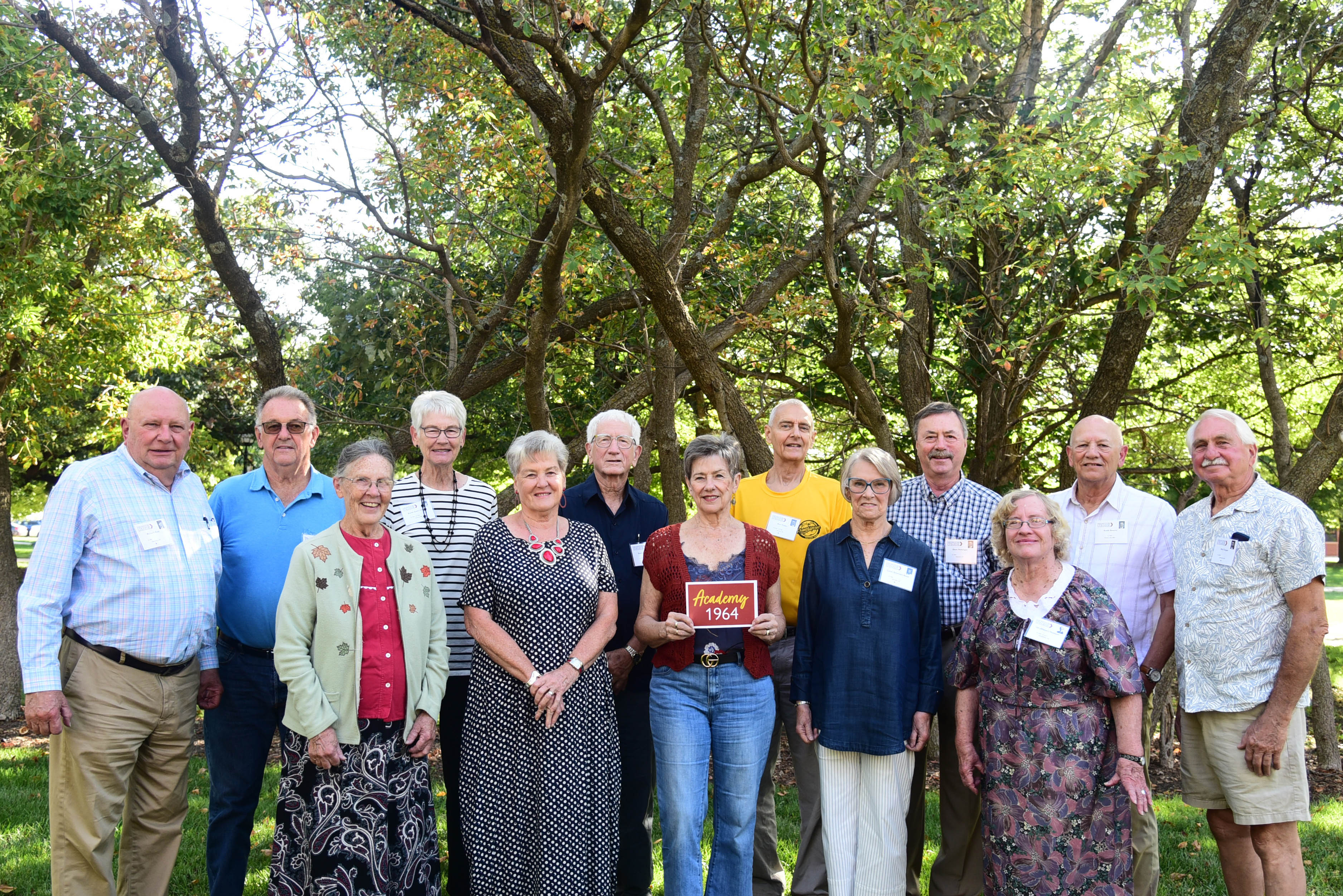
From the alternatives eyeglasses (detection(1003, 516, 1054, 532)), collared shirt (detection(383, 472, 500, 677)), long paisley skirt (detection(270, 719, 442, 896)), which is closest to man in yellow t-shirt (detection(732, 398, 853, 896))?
eyeglasses (detection(1003, 516, 1054, 532))

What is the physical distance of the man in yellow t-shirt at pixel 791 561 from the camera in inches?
179

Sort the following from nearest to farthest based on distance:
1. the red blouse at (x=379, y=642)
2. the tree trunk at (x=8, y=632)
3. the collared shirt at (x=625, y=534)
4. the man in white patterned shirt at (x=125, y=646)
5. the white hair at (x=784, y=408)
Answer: the red blouse at (x=379, y=642), the man in white patterned shirt at (x=125, y=646), the collared shirt at (x=625, y=534), the white hair at (x=784, y=408), the tree trunk at (x=8, y=632)

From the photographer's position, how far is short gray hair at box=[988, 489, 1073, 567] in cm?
379

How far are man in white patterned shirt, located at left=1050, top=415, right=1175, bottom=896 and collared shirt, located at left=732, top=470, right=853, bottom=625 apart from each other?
3.48ft

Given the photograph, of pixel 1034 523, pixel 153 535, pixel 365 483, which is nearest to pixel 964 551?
pixel 1034 523

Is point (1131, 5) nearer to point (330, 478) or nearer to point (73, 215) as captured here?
point (330, 478)

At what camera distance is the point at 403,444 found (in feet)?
29.9

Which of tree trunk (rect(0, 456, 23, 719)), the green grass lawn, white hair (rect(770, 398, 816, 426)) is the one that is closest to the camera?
white hair (rect(770, 398, 816, 426))

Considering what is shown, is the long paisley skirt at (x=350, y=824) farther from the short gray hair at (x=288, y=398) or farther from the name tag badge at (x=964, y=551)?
the name tag badge at (x=964, y=551)

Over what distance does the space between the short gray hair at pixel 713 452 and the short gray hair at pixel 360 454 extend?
1.24 m

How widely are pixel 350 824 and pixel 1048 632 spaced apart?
2.74 m

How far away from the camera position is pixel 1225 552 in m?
4.02

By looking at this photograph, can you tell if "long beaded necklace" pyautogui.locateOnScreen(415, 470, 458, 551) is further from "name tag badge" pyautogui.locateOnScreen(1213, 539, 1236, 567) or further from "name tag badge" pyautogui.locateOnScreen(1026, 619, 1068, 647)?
"name tag badge" pyautogui.locateOnScreen(1213, 539, 1236, 567)

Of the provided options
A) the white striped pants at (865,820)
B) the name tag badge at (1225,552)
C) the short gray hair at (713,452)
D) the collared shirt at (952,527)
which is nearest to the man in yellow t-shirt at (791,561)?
the collared shirt at (952,527)
